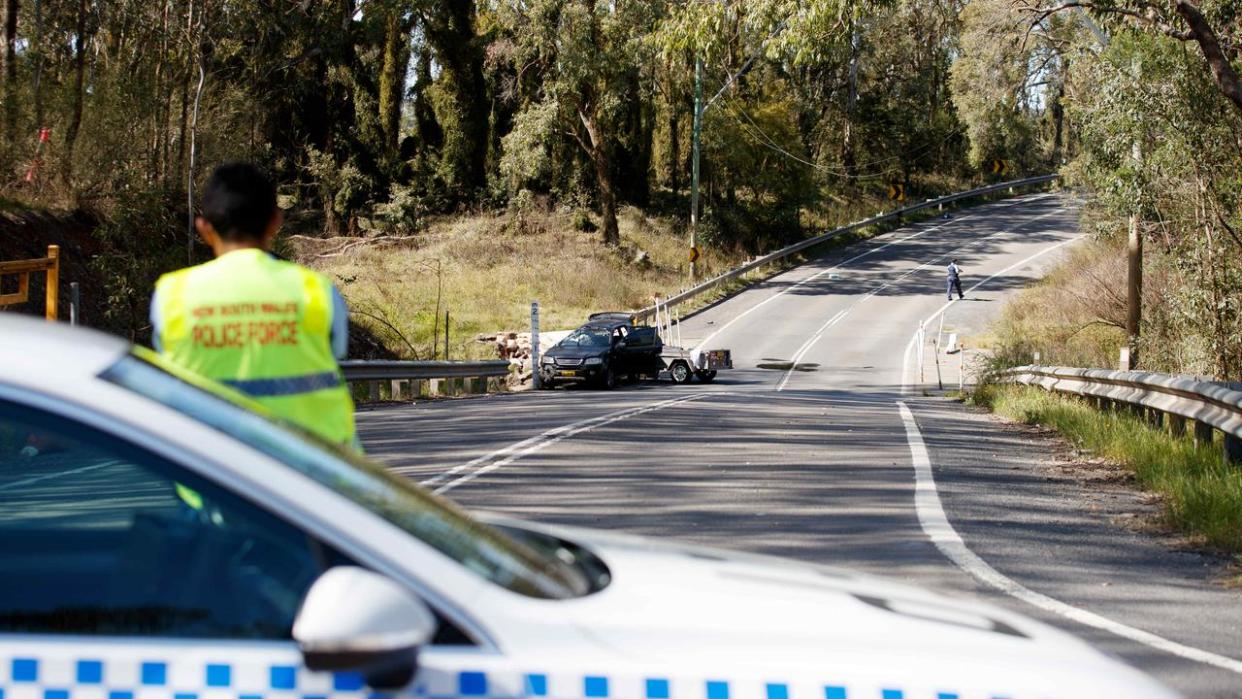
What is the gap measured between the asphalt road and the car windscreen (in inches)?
261

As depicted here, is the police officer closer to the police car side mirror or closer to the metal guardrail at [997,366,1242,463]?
the police car side mirror

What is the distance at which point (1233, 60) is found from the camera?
916 inches

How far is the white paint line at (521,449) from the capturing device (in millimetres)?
11422

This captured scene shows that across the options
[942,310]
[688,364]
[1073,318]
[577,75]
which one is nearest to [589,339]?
[688,364]

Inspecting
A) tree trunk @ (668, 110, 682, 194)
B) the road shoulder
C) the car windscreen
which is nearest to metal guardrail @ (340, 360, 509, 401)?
the car windscreen

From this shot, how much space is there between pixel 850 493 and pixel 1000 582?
338 centimetres

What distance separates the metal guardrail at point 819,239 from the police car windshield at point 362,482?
1648 inches

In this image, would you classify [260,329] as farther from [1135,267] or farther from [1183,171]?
[1135,267]

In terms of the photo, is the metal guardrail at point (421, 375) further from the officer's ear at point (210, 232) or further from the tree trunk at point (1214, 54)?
the officer's ear at point (210, 232)

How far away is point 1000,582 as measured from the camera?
7402 mm

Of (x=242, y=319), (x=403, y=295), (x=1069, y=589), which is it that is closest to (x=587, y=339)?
(x=403, y=295)

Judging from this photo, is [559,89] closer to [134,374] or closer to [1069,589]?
[1069,589]

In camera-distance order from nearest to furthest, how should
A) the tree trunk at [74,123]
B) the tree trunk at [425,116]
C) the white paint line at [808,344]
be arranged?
the tree trunk at [74,123] → the white paint line at [808,344] → the tree trunk at [425,116]

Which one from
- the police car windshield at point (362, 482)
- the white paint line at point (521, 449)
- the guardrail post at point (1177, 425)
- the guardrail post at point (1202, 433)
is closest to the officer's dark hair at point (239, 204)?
the police car windshield at point (362, 482)
